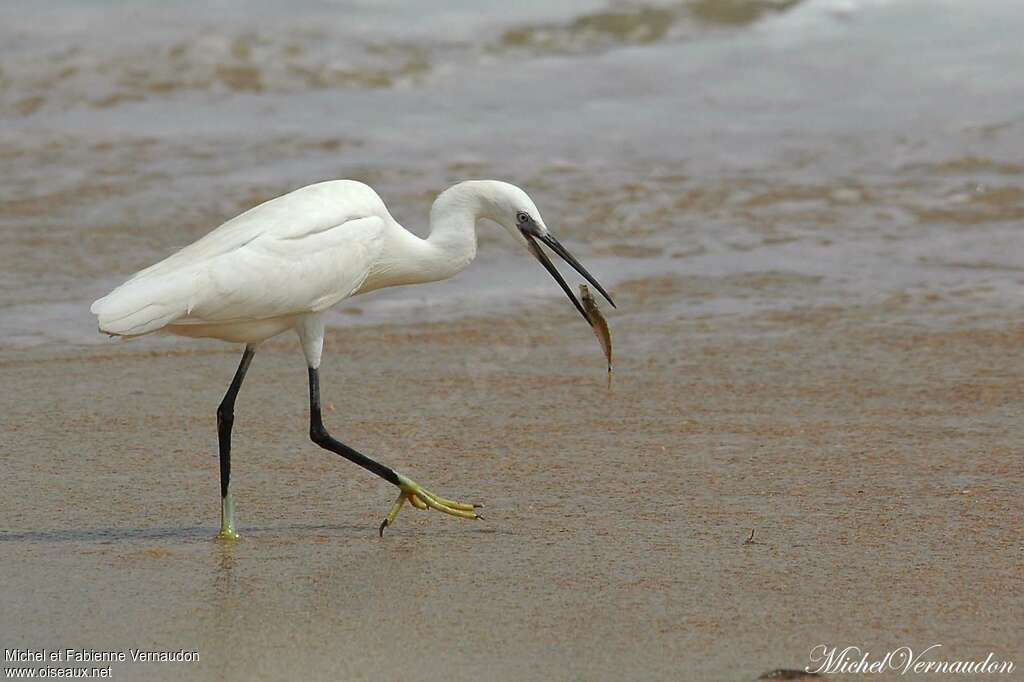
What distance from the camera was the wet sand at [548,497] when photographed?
392cm

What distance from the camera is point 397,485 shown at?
195 inches

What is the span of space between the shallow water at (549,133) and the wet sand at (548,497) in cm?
62

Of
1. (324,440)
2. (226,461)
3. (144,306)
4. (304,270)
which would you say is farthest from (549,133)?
(144,306)

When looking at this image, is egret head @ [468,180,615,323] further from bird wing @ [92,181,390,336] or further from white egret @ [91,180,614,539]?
bird wing @ [92,181,390,336]

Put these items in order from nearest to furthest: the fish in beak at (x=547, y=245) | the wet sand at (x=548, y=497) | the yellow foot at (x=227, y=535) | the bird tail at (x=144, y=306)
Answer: the wet sand at (x=548, y=497) → the bird tail at (x=144, y=306) → the yellow foot at (x=227, y=535) → the fish in beak at (x=547, y=245)

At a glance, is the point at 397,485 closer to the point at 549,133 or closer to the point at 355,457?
the point at 355,457

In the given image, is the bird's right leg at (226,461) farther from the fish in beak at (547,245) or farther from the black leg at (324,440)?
the fish in beak at (547,245)

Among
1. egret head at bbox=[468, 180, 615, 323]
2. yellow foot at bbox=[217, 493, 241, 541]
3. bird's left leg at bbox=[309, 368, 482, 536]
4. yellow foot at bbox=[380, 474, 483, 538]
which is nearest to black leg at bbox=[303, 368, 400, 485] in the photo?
bird's left leg at bbox=[309, 368, 482, 536]

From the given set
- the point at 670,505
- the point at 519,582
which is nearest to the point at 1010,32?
the point at 670,505

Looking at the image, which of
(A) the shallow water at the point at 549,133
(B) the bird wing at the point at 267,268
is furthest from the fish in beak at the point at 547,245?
(A) the shallow water at the point at 549,133

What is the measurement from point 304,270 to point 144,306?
514 mm

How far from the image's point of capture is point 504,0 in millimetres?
14164

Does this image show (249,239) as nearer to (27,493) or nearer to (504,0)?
(27,493)

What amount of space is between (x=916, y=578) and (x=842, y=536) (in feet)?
1.29
